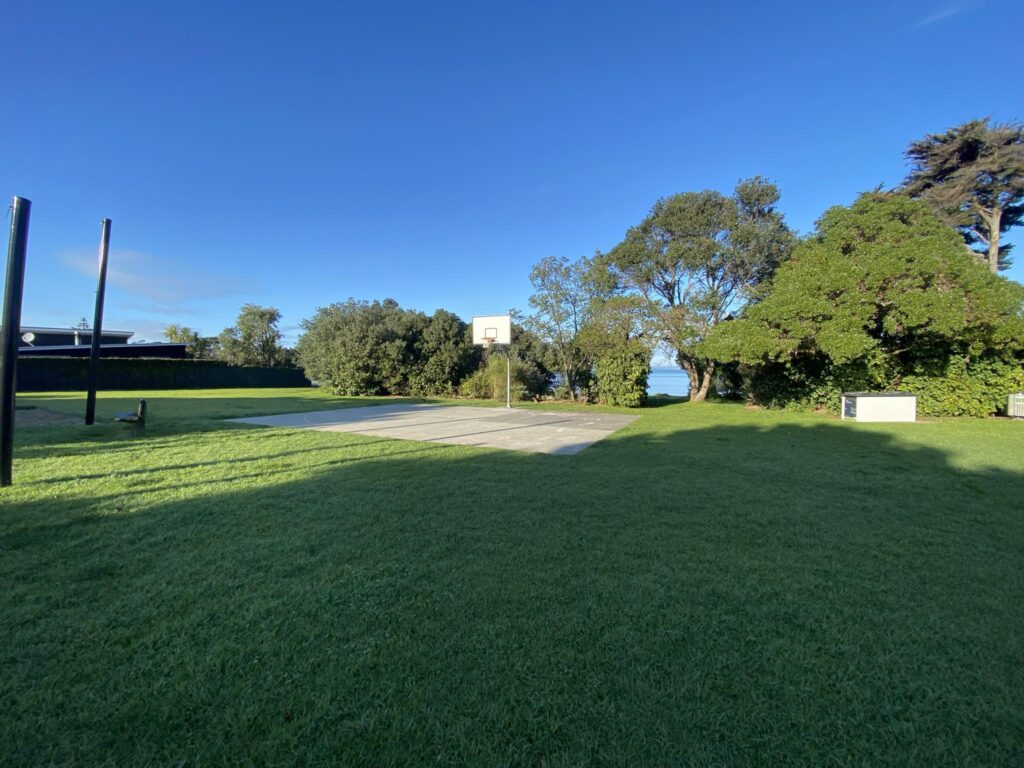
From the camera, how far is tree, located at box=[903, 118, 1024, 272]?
16.0 meters

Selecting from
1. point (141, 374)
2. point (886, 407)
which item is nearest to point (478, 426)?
point (886, 407)

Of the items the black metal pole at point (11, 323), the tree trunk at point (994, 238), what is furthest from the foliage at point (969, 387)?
the black metal pole at point (11, 323)

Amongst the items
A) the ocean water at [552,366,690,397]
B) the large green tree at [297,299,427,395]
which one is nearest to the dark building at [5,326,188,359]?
the large green tree at [297,299,427,395]

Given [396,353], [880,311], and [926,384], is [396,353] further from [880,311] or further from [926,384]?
[926,384]

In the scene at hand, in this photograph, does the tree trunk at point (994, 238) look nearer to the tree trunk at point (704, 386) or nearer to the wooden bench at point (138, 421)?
the tree trunk at point (704, 386)

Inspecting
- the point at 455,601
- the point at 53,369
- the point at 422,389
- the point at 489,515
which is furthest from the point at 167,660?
the point at 53,369

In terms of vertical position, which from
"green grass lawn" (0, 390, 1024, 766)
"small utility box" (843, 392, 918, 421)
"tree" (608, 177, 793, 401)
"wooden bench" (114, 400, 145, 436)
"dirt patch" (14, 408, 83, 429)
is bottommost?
"green grass lawn" (0, 390, 1024, 766)

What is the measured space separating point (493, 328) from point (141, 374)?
19.9 metres

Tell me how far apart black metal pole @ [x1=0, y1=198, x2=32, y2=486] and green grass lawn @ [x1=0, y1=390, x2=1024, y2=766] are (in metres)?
0.44

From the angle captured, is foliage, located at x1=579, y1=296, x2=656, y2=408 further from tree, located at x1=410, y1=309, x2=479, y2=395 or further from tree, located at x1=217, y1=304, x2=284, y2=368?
tree, located at x1=217, y1=304, x2=284, y2=368

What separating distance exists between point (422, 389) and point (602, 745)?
62.4ft

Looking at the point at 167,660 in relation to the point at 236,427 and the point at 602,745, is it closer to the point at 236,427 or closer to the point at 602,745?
the point at 602,745

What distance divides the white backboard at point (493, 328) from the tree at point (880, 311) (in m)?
6.68

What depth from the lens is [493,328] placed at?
1574cm
